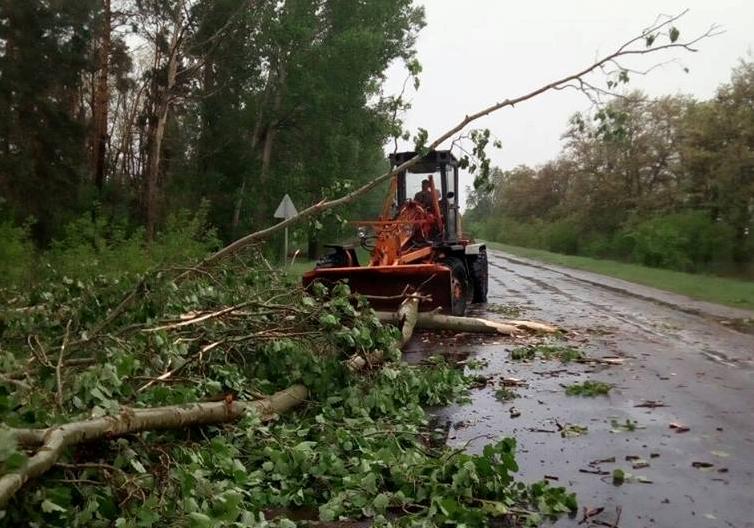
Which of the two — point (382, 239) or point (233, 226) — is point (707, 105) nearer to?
point (233, 226)

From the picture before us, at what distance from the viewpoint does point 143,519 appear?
342 centimetres

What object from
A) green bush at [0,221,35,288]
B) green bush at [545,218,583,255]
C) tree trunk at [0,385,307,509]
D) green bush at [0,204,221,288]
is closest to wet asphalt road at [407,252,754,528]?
tree trunk at [0,385,307,509]

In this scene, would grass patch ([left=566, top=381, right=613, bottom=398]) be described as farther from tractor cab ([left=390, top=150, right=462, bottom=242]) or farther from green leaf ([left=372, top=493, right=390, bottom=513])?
tractor cab ([left=390, top=150, right=462, bottom=242])

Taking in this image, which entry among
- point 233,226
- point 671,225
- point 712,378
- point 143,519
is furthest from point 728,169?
point 143,519

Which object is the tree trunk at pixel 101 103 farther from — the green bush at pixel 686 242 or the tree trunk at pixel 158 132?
the green bush at pixel 686 242

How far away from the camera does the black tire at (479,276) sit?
14242mm

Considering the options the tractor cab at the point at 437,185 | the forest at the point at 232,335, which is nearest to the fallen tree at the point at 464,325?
the forest at the point at 232,335

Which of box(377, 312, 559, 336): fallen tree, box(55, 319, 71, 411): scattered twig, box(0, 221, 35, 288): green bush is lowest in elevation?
box(377, 312, 559, 336): fallen tree

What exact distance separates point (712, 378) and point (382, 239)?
5525 mm

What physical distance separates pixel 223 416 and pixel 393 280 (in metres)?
6.00

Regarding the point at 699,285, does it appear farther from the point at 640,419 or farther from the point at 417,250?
the point at 640,419

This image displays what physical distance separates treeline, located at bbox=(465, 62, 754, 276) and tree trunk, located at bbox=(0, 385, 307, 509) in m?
5.41

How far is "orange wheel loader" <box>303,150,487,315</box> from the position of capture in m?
10.9

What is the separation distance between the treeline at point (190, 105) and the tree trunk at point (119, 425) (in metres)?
13.2
